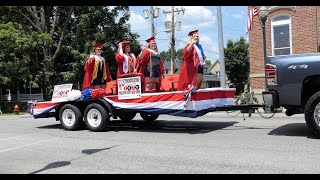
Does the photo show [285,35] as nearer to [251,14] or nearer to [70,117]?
[251,14]

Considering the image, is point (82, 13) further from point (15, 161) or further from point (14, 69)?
point (15, 161)

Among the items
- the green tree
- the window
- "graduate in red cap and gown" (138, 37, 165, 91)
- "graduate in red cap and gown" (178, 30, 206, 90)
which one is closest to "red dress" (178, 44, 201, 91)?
"graduate in red cap and gown" (178, 30, 206, 90)

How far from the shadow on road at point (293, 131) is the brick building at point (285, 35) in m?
9.76

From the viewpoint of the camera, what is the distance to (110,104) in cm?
1088

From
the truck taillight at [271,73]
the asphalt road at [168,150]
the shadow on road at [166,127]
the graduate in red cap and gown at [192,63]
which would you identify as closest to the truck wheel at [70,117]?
the asphalt road at [168,150]

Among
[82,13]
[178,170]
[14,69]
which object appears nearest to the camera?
[178,170]

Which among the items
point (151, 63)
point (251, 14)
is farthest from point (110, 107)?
point (251, 14)

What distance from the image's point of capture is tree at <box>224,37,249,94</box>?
47.8m

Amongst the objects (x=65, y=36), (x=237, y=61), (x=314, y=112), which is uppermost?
(x=65, y=36)

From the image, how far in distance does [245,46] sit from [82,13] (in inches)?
976

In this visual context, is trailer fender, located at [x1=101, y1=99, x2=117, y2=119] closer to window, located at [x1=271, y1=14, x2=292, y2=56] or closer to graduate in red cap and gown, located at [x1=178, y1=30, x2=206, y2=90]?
graduate in red cap and gown, located at [x1=178, y1=30, x2=206, y2=90]

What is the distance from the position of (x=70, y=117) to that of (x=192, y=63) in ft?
13.1

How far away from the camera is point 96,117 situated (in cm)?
1112
